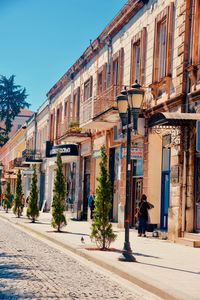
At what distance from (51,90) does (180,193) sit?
979 inches

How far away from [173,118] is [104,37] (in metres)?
12.4

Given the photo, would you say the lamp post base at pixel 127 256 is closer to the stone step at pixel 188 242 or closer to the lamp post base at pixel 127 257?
the lamp post base at pixel 127 257

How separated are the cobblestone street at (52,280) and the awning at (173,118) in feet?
16.2

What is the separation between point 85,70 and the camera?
3098cm

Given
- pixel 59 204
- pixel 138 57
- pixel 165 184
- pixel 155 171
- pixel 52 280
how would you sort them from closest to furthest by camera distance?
pixel 52 280 < pixel 165 184 < pixel 155 171 < pixel 59 204 < pixel 138 57

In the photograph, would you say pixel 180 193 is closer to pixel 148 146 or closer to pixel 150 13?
pixel 148 146

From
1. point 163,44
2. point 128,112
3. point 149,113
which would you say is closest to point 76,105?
point 149,113

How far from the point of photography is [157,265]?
11.2 metres

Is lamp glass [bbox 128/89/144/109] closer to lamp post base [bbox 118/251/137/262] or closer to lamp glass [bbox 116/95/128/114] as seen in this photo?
lamp glass [bbox 116/95/128/114]

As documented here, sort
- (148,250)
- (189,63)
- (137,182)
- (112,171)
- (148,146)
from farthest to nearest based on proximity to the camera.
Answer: (112,171) < (137,182) < (148,146) < (189,63) < (148,250)

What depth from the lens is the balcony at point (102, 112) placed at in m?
22.2

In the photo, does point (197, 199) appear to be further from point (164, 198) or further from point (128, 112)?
point (128, 112)

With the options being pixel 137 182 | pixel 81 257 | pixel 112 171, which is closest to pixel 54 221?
pixel 137 182

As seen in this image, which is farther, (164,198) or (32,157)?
(32,157)
